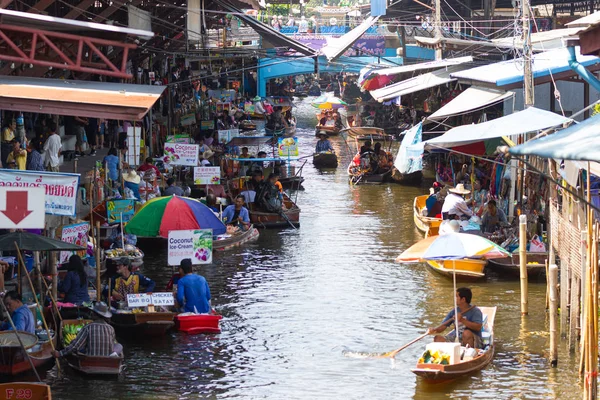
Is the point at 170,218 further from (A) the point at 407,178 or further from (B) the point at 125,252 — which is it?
(A) the point at 407,178

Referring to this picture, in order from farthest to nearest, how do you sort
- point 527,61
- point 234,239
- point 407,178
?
point 407,178 → point 234,239 → point 527,61

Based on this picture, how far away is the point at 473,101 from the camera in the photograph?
24.8 m

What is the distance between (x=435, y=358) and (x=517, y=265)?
6.52 metres

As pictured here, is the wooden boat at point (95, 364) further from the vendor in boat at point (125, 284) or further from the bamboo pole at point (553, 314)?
the bamboo pole at point (553, 314)

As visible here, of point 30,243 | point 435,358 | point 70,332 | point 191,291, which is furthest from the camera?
point 191,291

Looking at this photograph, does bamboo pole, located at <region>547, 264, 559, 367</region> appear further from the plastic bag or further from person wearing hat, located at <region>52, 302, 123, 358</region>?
person wearing hat, located at <region>52, 302, 123, 358</region>

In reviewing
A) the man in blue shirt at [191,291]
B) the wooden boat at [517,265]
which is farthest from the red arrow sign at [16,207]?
the wooden boat at [517,265]

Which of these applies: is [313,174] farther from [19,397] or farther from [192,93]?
[19,397]

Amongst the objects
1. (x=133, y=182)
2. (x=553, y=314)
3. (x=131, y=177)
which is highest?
(x=131, y=177)

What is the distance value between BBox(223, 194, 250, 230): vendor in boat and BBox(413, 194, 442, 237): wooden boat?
428cm

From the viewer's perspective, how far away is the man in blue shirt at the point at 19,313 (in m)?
13.3

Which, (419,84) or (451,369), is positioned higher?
(419,84)

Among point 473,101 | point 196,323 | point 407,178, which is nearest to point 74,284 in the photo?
point 196,323

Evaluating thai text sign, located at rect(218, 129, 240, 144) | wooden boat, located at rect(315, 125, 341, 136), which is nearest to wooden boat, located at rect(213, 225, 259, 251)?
thai text sign, located at rect(218, 129, 240, 144)
